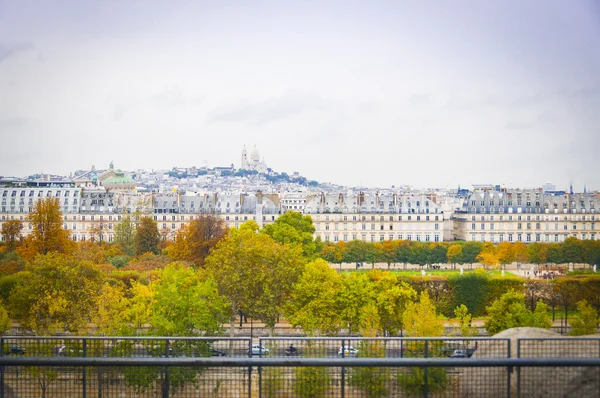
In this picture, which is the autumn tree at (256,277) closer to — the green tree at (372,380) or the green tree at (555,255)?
the green tree at (372,380)

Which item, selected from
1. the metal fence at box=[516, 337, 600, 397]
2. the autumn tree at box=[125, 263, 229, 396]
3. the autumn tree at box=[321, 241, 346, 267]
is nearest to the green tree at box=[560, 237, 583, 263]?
the autumn tree at box=[321, 241, 346, 267]

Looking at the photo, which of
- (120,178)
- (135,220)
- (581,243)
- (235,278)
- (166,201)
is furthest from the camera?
(120,178)

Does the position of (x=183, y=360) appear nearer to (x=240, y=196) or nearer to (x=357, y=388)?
(x=357, y=388)

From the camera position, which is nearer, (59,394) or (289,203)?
(59,394)

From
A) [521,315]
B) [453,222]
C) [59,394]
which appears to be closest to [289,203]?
[453,222]

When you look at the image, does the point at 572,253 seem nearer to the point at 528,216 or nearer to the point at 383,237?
the point at 528,216

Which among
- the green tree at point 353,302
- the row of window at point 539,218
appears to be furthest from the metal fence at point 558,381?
the row of window at point 539,218
